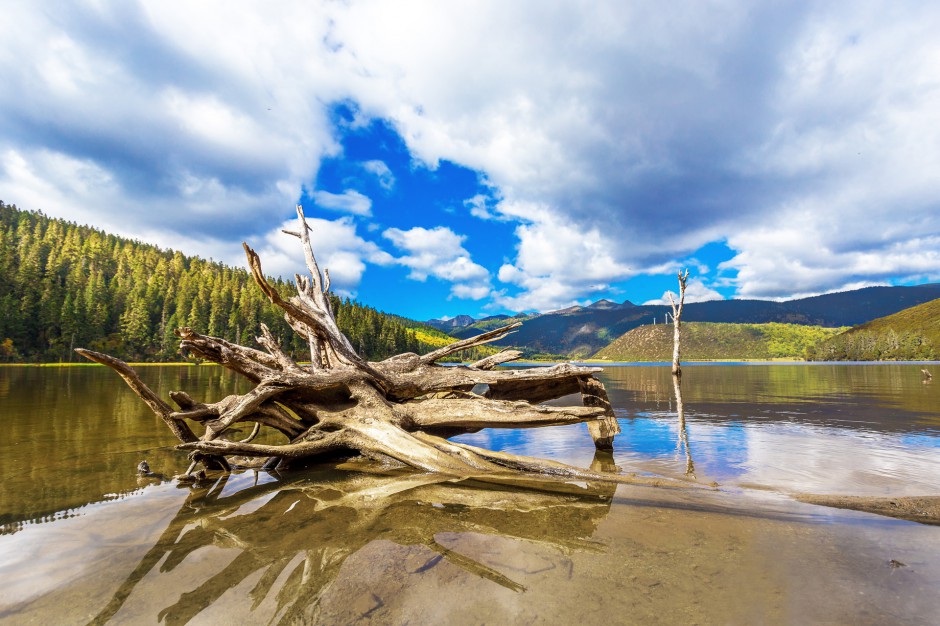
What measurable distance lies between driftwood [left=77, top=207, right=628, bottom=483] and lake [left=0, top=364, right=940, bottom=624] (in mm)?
643

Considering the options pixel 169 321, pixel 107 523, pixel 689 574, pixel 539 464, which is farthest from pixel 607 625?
pixel 169 321

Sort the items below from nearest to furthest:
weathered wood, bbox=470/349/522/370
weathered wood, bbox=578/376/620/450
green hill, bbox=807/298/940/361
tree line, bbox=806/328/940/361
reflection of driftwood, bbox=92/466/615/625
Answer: reflection of driftwood, bbox=92/466/615/625 → weathered wood, bbox=578/376/620/450 → weathered wood, bbox=470/349/522/370 → tree line, bbox=806/328/940/361 → green hill, bbox=807/298/940/361

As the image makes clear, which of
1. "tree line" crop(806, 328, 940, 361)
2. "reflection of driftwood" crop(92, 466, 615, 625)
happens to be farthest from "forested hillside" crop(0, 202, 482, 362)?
"tree line" crop(806, 328, 940, 361)

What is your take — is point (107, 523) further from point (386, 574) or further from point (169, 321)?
point (169, 321)

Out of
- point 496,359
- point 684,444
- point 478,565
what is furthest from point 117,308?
point 478,565

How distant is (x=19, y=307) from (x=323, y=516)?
125 m

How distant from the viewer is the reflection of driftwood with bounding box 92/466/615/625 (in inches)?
136

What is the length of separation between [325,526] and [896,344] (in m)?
227

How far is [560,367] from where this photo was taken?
9.48 meters

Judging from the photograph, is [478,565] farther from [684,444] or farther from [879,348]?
[879,348]

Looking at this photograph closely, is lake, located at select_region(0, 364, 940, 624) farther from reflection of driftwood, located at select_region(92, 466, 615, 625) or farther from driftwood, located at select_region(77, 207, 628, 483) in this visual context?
driftwood, located at select_region(77, 207, 628, 483)

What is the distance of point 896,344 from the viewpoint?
15512 centimetres

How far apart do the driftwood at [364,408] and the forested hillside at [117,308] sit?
94.0 metres

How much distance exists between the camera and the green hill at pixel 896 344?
147375 mm
